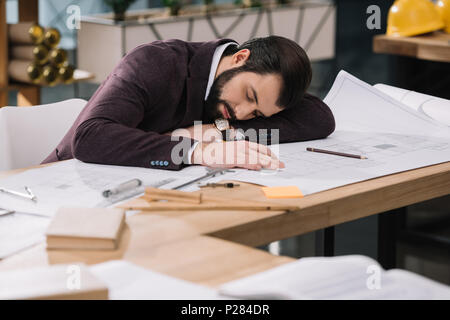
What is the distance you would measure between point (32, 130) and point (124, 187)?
2.43ft

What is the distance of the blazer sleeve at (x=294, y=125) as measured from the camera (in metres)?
1.83

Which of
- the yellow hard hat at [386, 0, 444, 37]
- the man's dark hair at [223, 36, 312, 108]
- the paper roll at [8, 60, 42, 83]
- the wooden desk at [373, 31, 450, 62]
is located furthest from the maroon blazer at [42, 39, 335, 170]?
the yellow hard hat at [386, 0, 444, 37]

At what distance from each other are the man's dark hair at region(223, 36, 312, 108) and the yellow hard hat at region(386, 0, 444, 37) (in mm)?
1854

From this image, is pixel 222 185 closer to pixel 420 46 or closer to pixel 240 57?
pixel 240 57

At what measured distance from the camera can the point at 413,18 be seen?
3441 millimetres

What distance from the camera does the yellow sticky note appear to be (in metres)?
1.34

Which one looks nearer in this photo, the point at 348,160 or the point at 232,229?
the point at 232,229

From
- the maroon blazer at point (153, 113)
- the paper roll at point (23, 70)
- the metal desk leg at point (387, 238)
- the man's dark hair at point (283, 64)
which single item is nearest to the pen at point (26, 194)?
the maroon blazer at point (153, 113)

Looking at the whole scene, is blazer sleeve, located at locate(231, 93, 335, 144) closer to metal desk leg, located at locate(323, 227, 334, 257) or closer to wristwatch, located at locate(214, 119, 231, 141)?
wristwatch, located at locate(214, 119, 231, 141)

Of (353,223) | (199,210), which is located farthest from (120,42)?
(199,210)

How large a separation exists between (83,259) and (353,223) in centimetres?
238

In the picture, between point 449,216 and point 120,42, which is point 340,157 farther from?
point 120,42

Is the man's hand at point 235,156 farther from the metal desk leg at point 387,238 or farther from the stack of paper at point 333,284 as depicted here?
the metal desk leg at point 387,238

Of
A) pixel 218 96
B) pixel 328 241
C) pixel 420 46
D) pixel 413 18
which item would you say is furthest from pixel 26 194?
pixel 413 18
